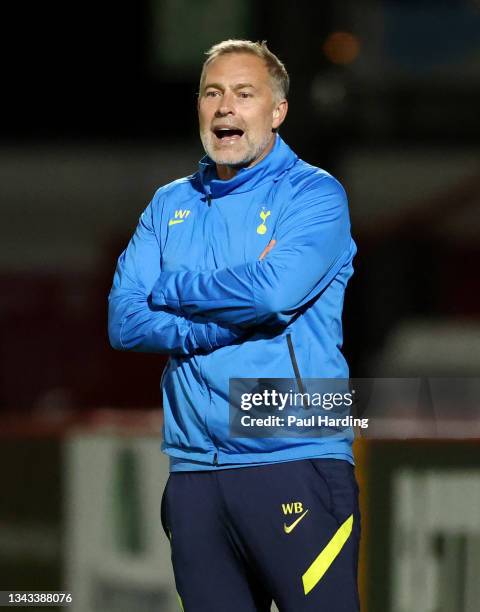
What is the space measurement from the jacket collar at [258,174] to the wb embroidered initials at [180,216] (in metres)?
0.06

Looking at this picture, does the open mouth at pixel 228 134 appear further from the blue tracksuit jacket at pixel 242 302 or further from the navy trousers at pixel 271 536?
the navy trousers at pixel 271 536

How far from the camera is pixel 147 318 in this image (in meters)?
2.39

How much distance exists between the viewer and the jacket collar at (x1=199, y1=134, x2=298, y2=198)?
7.92ft

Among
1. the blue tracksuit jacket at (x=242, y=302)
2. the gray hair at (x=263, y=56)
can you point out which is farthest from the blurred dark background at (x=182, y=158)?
the blue tracksuit jacket at (x=242, y=302)

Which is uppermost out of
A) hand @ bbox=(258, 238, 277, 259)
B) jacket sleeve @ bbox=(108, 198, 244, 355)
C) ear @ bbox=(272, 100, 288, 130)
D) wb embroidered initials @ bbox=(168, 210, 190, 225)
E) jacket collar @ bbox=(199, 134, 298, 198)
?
ear @ bbox=(272, 100, 288, 130)

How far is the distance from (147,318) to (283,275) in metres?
0.32

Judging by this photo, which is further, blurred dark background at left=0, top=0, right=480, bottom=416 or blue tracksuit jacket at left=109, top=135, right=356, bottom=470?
blurred dark background at left=0, top=0, right=480, bottom=416

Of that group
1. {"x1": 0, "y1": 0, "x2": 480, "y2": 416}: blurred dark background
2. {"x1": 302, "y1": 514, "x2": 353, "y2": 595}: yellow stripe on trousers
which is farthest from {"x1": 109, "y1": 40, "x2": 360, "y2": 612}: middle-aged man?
{"x1": 0, "y1": 0, "x2": 480, "y2": 416}: blurred dark background

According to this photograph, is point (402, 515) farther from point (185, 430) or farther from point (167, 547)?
point (185, 430)

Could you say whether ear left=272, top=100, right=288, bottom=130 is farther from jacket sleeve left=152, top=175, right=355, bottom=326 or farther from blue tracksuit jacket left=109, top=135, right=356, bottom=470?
jacket sleeve left=152, top=175, right=355, bottom=326

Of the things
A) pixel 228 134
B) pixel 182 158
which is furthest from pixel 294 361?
pixel 182 158

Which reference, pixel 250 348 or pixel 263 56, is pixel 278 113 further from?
pixel 250 348

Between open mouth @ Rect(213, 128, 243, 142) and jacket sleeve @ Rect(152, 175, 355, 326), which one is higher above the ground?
open mouth @ Rect(213, 128, 243, 142)

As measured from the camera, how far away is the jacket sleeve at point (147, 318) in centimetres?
232
